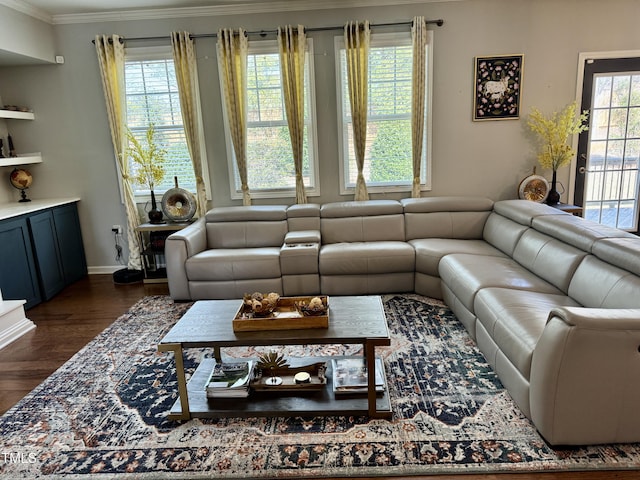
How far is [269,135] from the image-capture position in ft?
15.3

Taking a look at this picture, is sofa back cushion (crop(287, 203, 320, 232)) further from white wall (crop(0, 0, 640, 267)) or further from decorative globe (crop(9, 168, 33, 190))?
decorative globe (crop(9, 168, 33, 190))

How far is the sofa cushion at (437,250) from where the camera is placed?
3.62 metres

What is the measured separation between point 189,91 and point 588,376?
4.22m

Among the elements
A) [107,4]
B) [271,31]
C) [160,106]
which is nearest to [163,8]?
[107,4]

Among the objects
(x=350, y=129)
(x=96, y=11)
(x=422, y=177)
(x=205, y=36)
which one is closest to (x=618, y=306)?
(x=422, y=177)

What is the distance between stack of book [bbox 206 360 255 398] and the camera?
7.52 ft

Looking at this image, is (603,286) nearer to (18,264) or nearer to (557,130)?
(557,130)

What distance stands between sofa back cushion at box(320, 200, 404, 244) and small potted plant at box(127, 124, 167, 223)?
1797 mm

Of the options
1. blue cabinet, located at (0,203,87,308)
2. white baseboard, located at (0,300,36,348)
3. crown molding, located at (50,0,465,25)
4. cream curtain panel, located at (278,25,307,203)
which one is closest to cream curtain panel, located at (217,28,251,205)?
crown molding, located at (50,0,465,25)

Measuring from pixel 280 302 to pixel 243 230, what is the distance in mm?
1955

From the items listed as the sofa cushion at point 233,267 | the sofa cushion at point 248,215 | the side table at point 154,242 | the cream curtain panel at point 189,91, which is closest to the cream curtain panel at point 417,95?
the sofa cushion at point 248,215

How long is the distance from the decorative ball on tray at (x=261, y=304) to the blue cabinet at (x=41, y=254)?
8.53 feet

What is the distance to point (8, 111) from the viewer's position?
4.21 meters

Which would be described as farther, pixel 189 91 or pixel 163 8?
pixel 189 91
